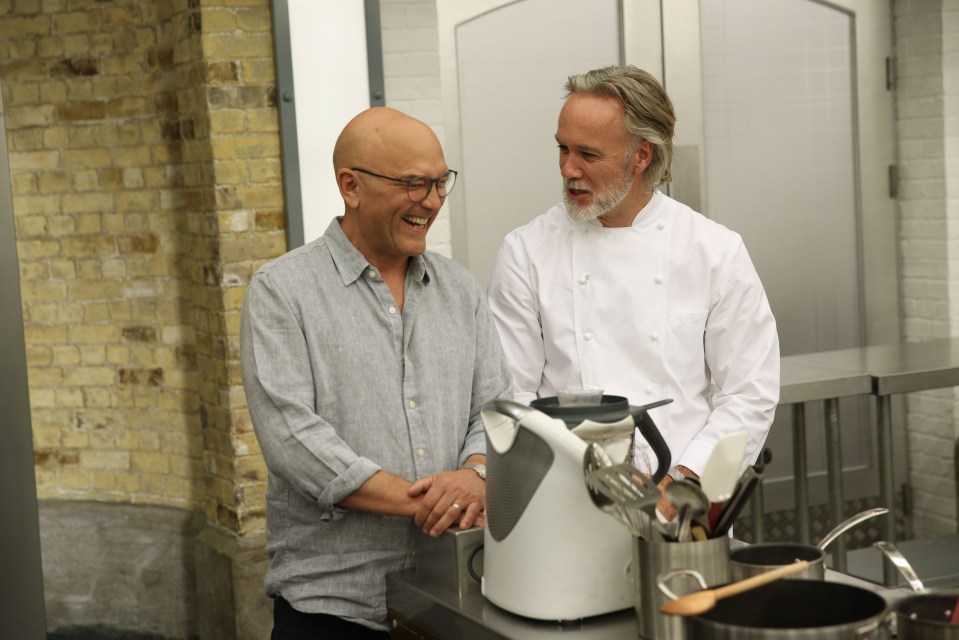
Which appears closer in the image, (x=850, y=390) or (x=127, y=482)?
(x=850, y=390)

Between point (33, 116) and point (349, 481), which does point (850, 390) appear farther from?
point (33, 116)

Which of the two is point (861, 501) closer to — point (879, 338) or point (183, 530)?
point (879, 338)

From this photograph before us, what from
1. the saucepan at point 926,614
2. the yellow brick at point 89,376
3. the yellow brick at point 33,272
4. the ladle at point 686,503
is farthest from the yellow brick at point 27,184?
the saucepan at point 926,614

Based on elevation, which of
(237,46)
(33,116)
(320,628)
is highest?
(237,46)

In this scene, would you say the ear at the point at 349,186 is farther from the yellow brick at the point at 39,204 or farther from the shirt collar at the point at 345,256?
the yellow brick at the point at 39,204

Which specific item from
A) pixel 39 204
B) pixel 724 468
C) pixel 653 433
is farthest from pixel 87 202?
pixel 724 468

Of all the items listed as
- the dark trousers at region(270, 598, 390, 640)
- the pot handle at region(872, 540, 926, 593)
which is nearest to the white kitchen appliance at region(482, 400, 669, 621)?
the pot handle at region(872, 540, 926, 593)

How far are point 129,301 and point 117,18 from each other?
1013 millimetres

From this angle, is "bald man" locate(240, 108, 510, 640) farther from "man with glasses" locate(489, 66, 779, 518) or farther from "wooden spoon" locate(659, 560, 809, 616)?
"wooden spoon" locate(659, 560, 809, 616)

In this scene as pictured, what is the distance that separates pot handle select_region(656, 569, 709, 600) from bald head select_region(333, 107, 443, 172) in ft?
2.91

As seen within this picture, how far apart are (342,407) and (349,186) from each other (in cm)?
39

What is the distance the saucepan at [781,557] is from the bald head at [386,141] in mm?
872

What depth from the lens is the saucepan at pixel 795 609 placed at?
1457 mm

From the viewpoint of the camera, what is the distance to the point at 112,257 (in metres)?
4.48
